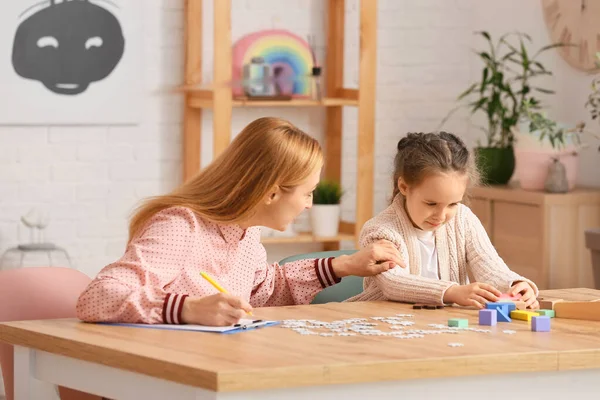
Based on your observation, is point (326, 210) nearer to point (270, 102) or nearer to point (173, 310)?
point (270, 102)

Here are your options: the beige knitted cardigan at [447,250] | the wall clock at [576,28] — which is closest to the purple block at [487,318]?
the beige knitted cardigan at [447,250]

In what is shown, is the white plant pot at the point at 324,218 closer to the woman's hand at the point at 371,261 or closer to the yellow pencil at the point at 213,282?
the woman's hand at the point at 371,261

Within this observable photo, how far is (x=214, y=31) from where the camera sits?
15.1ft

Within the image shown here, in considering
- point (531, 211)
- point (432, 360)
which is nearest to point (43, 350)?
point (432, 360)

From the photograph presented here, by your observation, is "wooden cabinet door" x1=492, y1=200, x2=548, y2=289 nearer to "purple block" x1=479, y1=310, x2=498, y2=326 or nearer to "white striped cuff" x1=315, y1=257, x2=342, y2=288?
"white striped cuff" x1=315, y1=257, x2=342, y2=288

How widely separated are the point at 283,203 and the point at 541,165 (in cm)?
238

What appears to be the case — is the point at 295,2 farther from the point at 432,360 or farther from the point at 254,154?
the point at 432,360

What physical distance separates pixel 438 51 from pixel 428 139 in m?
2.55

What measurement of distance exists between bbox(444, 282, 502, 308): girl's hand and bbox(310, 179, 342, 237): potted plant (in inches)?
88.0

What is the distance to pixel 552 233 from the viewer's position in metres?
4.72

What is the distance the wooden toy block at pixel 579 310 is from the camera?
2557mm

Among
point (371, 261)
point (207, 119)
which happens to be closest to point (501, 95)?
point (207, 119)

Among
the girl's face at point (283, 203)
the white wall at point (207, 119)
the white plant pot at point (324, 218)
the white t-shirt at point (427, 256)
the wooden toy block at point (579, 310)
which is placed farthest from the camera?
the white plant pot at point (324, 218)

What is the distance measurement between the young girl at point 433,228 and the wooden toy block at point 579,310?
0.20m
